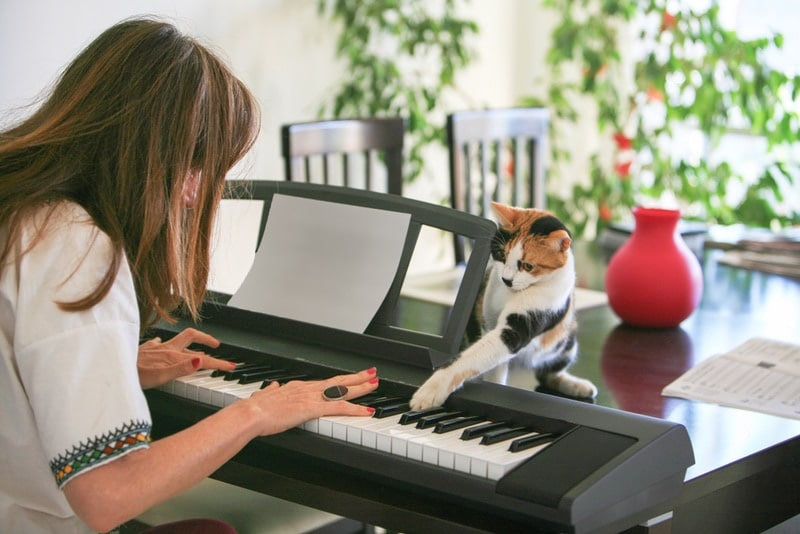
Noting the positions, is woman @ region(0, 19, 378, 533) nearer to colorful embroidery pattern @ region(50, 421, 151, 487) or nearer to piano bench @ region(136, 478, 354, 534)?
colorful embroidery pattern @ region(50, 421, 151, 487)

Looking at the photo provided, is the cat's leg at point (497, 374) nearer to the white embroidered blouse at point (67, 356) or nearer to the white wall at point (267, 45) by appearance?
the white embroidered blouse at point (67, 356)

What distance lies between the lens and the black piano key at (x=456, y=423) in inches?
48.9

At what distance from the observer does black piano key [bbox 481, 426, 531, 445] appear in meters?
1.21

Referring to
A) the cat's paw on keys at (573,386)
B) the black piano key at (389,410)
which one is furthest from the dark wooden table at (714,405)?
the black piano key at (389,410)

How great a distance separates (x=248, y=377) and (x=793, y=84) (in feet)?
7.60

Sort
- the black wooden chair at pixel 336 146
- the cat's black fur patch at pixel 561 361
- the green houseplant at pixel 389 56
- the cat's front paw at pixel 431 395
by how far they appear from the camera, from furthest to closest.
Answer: the green houseplant at pixel 389 56
the black wooden chair at pixel 336 146
the cat's black fur patch at pixel 561 361
the cat's front paw at pixel 431 395

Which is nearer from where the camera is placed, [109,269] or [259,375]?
[109,269]

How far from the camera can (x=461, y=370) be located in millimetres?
1335

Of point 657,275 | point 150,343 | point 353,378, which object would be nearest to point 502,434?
point 353,378

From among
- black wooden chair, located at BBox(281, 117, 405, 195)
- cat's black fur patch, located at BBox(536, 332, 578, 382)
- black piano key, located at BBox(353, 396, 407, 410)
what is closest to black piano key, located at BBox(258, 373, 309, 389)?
black piano key, located at BBox(353, 396, 407, 410)

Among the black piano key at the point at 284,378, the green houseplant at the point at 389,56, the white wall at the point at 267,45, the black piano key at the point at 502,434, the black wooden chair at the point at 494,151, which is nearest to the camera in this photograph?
the black piano key at the point at 502,434

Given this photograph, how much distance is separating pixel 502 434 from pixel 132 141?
55 cm

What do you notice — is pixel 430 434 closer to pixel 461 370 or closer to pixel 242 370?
pixel 461 370

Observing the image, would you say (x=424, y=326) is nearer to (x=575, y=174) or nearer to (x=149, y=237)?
(x=149, y=237)
